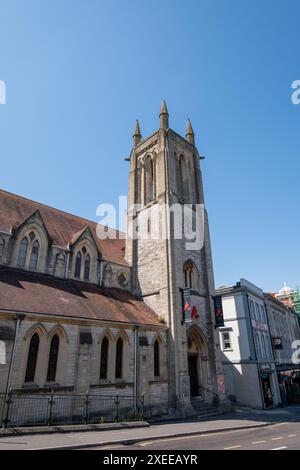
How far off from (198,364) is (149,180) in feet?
57.6

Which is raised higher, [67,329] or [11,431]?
[67,329]

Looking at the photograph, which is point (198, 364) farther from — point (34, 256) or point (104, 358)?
point (34, 256)

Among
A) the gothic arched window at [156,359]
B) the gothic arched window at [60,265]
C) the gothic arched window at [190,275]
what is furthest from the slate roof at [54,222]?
the gothic arched window at [156,359]

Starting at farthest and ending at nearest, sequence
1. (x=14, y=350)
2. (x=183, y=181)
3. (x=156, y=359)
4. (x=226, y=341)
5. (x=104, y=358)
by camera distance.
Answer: (x=183, y=181) → (x=226, y=341) → (x=156, y=359) → (x=104, y=358) → (x=14, y=350)

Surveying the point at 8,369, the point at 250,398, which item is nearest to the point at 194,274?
the point at 250,398

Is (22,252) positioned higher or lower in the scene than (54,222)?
lower

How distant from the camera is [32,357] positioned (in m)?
14.0

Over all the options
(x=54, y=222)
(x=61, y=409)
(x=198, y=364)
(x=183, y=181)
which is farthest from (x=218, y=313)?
(x=54, y=222)

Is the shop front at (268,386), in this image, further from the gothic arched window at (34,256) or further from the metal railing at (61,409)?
the gothic arched window at (34,256)

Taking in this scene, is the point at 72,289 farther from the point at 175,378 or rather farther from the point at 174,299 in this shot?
the point at 175,378

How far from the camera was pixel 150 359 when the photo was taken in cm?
1858

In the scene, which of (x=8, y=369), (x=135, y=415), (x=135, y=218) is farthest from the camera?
(x=135, y=218)

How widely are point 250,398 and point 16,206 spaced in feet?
84.6

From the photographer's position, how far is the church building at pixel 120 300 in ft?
47.4
